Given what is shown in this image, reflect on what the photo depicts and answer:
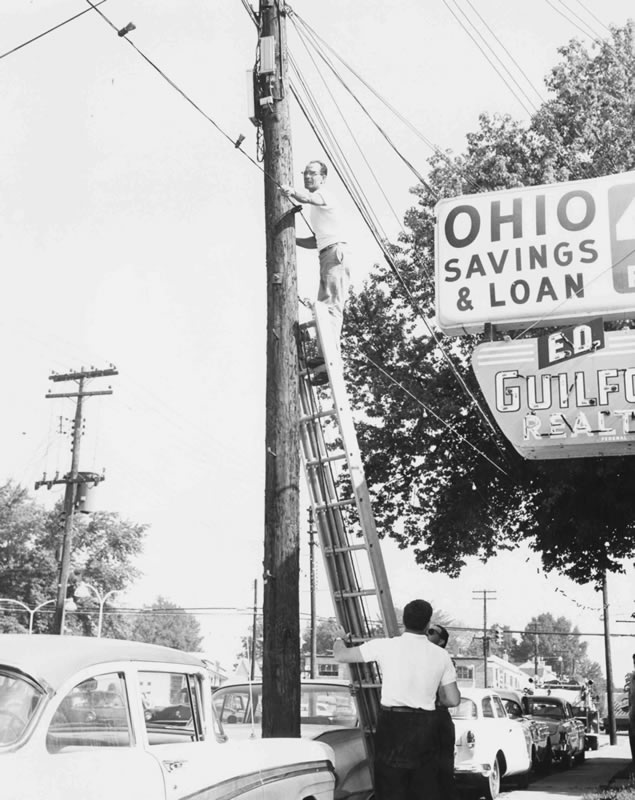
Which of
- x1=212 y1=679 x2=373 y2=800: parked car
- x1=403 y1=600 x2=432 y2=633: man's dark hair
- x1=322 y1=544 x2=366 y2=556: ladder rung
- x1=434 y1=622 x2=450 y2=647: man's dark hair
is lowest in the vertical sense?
x1=212 y1=679 x2=373 y2=800: parked car

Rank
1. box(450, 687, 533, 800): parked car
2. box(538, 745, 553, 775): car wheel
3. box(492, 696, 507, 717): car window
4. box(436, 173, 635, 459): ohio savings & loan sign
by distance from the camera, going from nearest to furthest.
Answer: box(436, 173, 635, 459): ohio savings & loan sign → box(450, 687, 533, 800): parked car → box(492, 696, 507, 717): car window → box(538, 745, 553, 775): car wheel

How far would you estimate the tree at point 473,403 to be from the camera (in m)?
22.4

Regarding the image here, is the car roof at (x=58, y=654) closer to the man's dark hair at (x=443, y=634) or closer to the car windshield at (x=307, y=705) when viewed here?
the man's dark hair at (x=443, y=634)

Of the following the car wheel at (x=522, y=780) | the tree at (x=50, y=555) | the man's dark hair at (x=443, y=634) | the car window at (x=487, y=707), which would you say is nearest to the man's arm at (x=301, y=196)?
the man's dark hair at (x=443, y=634)

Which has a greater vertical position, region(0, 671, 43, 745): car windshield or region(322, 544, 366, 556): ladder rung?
region(322, 544, 366, 556): ladder rung

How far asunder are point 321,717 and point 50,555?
67.7 meters

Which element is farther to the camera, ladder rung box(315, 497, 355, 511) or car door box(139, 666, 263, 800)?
ladder rung box(315, 497, 355, 511)

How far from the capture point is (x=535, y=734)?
19344mm

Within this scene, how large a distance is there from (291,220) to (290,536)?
311cm

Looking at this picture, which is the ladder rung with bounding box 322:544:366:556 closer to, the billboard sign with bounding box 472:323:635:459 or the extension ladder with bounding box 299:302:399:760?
the extension ladder with bounding box 299:302:399:760

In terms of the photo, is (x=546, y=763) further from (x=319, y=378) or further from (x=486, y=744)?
(x=319, y=378)

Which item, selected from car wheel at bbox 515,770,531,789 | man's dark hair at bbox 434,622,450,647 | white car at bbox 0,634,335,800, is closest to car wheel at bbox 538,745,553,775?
car wheel at bbox 515,770,531,789

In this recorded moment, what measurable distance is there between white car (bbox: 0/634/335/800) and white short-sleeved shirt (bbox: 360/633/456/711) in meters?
0.88

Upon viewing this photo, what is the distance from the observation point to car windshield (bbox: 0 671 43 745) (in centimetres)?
463
